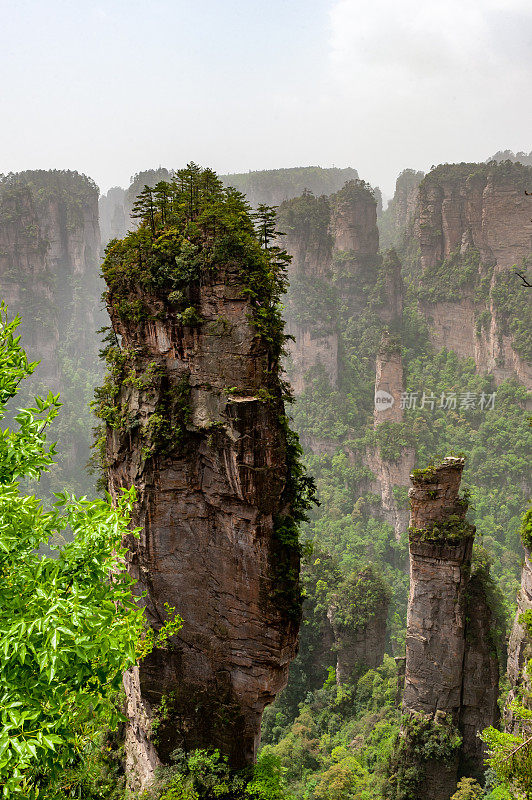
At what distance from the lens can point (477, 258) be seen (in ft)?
137

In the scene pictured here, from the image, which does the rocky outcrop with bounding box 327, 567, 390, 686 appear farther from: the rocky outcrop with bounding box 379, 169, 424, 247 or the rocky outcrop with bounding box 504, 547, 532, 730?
the rocky outcrop with bounding box 379, 169, 424, 247

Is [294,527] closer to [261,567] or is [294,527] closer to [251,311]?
[261,567]

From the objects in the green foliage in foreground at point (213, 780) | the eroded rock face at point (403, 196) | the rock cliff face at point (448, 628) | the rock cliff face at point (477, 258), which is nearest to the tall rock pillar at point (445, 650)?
the rock cliff face at point (448, 628)

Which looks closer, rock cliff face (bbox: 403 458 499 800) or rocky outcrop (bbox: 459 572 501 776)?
rock cliff face (bbox: 403 458 499 800)

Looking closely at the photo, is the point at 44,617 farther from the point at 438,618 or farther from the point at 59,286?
the point at 59,286

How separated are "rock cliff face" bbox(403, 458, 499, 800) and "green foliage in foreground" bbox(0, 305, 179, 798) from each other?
12.9m

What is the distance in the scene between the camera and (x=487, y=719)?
16.5 m

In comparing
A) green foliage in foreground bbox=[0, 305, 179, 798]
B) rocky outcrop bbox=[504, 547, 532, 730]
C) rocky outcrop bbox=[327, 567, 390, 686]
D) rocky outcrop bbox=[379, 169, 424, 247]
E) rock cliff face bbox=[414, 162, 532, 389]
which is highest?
rocky outcrop bbox=[379, 169, 424, 247]

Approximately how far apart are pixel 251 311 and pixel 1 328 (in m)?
5.45

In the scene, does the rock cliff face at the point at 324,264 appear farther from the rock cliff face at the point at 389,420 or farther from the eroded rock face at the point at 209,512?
the eroded rock face at the point at 209,512

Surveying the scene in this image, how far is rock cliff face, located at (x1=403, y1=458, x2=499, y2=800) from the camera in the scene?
53.6 ft

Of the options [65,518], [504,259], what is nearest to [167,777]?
[65,518]

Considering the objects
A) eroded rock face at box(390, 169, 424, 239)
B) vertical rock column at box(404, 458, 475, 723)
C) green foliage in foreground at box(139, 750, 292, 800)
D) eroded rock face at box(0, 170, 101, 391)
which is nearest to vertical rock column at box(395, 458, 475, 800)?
vertical rock column at box(404, 458, 475, 723)

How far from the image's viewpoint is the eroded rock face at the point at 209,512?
10406mm
